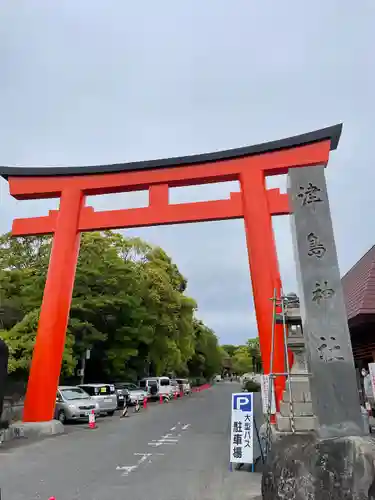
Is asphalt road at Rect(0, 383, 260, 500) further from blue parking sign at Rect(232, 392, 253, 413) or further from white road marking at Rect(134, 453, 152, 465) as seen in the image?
blue parking sign at Rect(232, 392, 253, 413)

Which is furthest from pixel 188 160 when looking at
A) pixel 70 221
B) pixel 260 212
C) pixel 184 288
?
pixel 184 288

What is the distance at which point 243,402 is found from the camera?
864 centimetres

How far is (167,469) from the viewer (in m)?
8.62

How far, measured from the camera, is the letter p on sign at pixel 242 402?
8531 mm

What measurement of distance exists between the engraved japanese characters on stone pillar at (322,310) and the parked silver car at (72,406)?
13.5 metres

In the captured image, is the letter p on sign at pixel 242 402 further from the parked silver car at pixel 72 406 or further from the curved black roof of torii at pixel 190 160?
the parked silver car at pixel 72 406

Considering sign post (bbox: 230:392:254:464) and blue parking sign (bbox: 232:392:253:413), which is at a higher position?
blue parking sign (bbox: 232:392:253:413)

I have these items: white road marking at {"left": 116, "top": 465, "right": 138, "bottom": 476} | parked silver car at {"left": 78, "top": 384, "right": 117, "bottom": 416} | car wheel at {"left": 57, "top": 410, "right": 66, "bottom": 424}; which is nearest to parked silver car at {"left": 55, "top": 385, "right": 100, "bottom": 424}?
car wheel at {"left": 57, "top": 410, "right": 66, "bottom": 424}

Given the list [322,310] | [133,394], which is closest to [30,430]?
[322,310]

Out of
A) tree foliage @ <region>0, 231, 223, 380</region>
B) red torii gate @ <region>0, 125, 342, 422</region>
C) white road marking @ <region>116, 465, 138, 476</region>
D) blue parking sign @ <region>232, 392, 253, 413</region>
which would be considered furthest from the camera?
tree foliage @ <region>0, 231, 223, 380</region>

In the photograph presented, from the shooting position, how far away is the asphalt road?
6.89 m

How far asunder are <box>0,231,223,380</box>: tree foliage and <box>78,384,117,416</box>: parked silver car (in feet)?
5.20

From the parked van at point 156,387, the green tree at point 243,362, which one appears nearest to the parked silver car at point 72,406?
the parked van at point 156,387

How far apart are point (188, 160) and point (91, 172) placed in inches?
133
